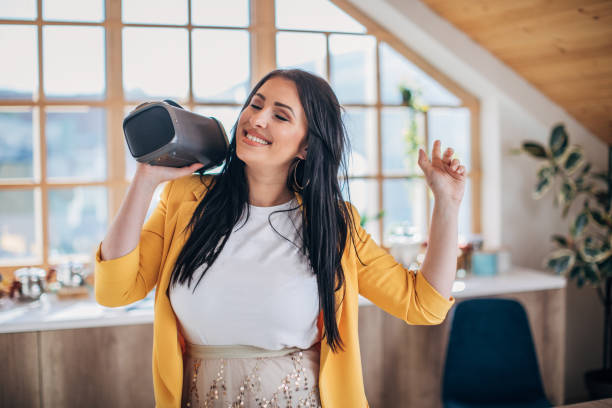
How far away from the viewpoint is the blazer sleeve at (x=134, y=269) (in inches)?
44.4

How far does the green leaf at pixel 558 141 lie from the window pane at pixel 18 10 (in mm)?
2609

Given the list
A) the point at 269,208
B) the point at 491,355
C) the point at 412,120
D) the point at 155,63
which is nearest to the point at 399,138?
the point at 412,120

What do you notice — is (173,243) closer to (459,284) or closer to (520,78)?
(459,284)

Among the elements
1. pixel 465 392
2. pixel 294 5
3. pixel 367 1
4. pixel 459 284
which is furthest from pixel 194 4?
pixel 465 392

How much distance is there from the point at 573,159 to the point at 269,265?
6.48 feet

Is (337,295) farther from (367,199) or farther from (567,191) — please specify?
(567,191)

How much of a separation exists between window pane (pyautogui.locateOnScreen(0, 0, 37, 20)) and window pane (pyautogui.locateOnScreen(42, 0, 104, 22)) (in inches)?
2.2

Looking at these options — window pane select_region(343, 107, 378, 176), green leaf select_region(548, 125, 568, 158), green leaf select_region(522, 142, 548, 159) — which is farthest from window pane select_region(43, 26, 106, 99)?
green leaf select_region(548, 125, 568, 158)

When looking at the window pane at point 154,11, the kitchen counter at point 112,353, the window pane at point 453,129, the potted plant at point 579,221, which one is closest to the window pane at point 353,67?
the window pane at point 453,129

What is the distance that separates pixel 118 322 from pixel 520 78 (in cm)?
234

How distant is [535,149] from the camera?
260cm

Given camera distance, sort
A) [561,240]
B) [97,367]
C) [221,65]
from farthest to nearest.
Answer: [561,240]
[221,65]
[97,367]

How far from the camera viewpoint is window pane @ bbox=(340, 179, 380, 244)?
2.78 meters

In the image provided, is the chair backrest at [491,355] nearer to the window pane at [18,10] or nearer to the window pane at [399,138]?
the window pane at [399,138]
